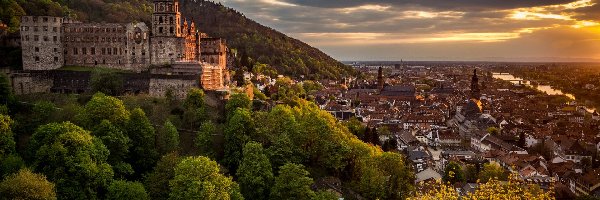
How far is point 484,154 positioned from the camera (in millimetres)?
80438

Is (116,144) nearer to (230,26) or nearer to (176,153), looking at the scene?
(176,153)

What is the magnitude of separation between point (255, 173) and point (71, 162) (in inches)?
546

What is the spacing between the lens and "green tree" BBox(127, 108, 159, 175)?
4675 centimetres

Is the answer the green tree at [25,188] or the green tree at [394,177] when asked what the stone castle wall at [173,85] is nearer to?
the green tree at [394,177]

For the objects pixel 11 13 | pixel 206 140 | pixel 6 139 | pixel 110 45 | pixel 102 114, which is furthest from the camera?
pixel 11 13

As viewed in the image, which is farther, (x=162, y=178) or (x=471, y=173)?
(x=471, y=173)

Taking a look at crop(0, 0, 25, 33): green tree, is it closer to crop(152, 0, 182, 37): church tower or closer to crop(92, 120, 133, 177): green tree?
crop(152, 0, 182, 37): church tower

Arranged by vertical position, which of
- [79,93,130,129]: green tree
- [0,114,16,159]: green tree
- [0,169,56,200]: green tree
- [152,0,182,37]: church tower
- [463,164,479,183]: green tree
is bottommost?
[463,164,479,183]: green tree

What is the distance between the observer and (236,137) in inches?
2004

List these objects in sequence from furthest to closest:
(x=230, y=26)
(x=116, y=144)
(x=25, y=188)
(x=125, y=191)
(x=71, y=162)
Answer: (x=230, y=26), (x=116, y=144), (x=71, y=162), (x=125, y=191), (x=25, y=188)

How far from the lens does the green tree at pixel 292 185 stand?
42.7 m

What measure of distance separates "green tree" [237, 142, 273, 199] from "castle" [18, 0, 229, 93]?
1931 centimetres

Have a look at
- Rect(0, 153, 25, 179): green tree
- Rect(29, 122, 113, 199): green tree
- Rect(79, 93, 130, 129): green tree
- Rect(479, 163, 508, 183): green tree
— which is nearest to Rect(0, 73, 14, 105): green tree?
Rect(79, 93, 130, 129): green tree

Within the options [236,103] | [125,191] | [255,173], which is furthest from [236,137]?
[125,191]
